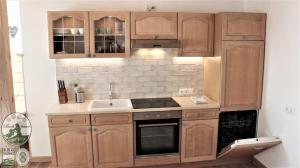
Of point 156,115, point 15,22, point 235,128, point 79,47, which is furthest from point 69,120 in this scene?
point 235,128

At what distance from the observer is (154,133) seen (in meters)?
3.14

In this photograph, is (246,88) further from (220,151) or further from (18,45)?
(18,45)

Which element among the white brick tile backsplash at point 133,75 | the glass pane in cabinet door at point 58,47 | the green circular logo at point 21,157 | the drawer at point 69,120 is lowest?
the green circular logo at point 21,157

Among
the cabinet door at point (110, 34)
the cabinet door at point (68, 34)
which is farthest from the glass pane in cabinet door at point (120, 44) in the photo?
the cabinet door at point (68, 34)

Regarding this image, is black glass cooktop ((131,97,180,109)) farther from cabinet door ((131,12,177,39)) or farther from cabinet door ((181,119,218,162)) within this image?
cabinet door ((131,12,177,39))

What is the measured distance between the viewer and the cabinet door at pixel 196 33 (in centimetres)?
321

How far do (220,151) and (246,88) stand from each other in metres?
0.91

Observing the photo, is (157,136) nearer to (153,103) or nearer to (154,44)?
(153,103)

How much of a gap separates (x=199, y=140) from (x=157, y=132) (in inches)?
22.4

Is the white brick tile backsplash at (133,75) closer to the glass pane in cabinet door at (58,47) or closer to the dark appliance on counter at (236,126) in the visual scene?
the glass pane in cabinet door at (58,47)

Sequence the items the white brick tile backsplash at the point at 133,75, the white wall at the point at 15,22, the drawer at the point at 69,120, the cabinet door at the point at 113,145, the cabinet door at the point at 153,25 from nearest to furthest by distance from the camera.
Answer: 1. the drawer at the point at 69,120
2. the cabinet door at the point at 113,145
3. the cabinet door at the point at 153,25
4. the white wall at the point at 15,22
5. the white brick tile backsplash at the point at 133,75

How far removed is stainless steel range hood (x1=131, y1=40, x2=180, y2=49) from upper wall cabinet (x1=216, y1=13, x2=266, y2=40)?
0.60 m

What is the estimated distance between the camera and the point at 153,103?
328cm

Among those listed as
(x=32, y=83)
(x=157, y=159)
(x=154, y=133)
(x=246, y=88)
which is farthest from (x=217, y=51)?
(x=32, y=83)
